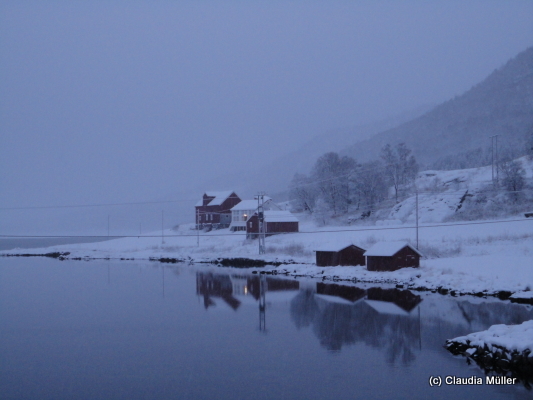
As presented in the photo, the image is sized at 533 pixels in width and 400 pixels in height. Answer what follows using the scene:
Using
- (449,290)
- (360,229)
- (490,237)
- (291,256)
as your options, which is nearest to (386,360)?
(449,290)

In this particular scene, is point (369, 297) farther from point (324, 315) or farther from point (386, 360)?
point (386, 360)

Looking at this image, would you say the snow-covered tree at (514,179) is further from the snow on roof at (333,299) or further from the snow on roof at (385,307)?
the snow on roof at (385,307)

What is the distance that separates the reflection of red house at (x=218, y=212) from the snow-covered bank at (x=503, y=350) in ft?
216

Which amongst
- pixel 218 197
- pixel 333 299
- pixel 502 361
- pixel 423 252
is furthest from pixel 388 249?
pixel 218 197

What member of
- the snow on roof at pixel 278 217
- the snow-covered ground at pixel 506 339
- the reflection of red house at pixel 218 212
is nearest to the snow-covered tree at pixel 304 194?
the reflection of red house at pixel 218 212

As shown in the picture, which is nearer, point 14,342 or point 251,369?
point 251,369

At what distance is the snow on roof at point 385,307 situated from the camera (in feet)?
82.9

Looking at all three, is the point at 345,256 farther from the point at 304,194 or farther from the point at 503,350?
the point at 304,194

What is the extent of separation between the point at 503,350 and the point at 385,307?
37.5ft

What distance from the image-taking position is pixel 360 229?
5822 cm

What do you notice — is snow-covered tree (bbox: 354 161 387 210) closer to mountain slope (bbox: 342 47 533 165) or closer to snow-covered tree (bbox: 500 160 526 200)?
snow-covered tree (bbox: 500 160 526 200)

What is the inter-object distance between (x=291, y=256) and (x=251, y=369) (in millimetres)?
33251

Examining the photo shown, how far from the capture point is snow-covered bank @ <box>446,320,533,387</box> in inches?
571

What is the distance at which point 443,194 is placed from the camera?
6469cm
